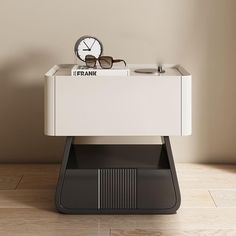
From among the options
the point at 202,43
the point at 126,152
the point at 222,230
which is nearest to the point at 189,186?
the point at 126,152

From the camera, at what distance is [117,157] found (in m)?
1.88

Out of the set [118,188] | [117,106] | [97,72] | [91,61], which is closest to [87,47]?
[91,61]

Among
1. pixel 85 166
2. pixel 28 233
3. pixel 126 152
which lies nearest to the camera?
pixel 28 233

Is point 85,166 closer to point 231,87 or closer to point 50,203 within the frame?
point 50,203

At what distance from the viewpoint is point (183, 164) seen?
233 centimetres

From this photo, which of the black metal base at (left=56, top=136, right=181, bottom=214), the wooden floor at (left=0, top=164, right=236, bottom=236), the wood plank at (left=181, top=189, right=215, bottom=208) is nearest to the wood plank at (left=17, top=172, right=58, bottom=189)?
the wooden floor at (left=0, top=164, right=236, bottom=236)

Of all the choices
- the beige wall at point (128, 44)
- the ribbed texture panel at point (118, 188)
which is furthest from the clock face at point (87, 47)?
the ribbed texture panel at point (118, 188)

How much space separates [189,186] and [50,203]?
52 cm

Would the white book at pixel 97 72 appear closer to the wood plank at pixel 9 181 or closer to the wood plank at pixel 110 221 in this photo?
the wood plank at pixel 110 221

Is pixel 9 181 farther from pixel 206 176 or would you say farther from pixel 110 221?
pixel 206 176

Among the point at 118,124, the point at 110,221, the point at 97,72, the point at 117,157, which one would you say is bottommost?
the point at 110,221

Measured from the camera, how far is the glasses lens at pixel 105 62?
181cm

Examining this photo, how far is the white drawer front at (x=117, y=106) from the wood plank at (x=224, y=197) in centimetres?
32

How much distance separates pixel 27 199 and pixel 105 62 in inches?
20.3
